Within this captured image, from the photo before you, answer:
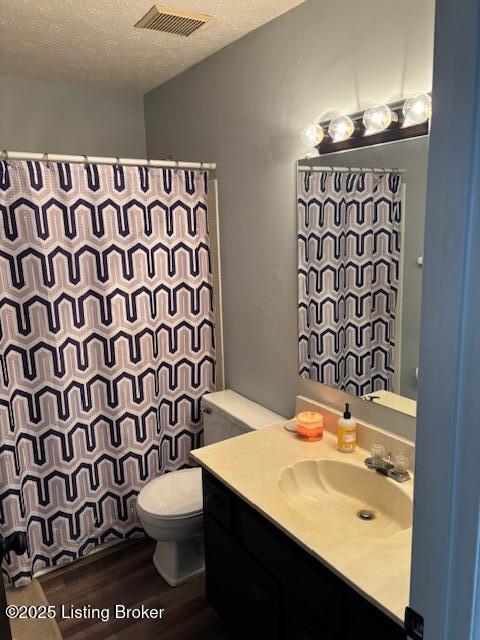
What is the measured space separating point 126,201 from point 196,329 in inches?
30.3

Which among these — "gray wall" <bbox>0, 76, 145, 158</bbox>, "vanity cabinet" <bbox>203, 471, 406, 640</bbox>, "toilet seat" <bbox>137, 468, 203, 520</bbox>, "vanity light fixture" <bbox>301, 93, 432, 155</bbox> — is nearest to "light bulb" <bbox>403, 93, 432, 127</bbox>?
"vanity light fixture" <bbox>301, 93, 432, 155</bbox>

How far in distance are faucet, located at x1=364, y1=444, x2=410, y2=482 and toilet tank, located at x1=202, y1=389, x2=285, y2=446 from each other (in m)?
0.61

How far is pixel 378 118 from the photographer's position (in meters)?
1.68

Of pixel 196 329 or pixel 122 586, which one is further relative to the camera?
pixel 196 329

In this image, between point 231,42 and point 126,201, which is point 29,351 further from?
point 231,42

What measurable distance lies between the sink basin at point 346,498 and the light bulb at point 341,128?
1205 mm

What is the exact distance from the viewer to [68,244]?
2.28 meters

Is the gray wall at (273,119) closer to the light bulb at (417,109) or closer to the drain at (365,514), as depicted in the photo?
the light bulb at (417,109)

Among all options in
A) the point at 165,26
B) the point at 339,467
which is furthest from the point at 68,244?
the point at 339,467

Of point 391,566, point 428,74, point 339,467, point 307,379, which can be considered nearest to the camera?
point 391,566

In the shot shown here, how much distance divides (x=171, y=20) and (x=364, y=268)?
131cm

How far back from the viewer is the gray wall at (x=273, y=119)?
66.0 inches

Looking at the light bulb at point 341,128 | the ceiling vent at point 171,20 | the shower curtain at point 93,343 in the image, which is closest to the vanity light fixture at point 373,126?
the light bulb at point 341,128

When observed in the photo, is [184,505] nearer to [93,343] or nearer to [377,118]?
[93,343]
